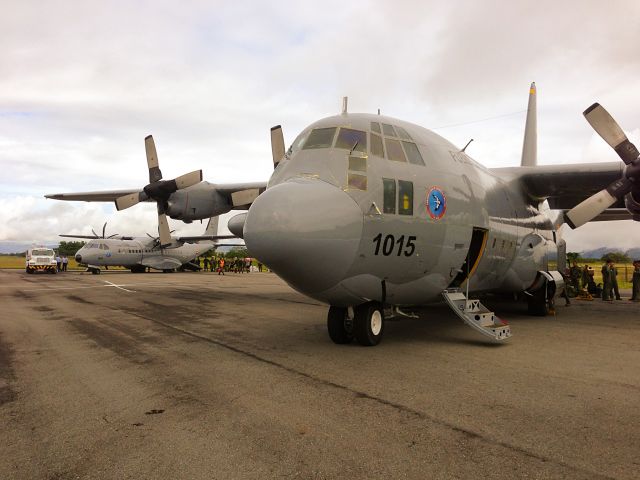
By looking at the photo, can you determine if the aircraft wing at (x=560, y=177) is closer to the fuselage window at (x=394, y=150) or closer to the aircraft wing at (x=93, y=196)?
the fuselage window at (x=394, y=150)

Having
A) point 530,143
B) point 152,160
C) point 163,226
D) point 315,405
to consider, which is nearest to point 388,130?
point 315,405

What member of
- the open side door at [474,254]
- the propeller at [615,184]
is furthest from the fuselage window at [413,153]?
the propeller at [615,184]

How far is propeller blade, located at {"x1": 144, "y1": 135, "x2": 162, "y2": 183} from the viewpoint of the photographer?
62.8ft

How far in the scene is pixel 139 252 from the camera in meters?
40.8

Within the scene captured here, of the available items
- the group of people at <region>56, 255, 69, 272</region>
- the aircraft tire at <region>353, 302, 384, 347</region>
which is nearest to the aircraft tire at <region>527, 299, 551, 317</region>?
the aircraft tire at <region>353, 302, 384, 347</region>

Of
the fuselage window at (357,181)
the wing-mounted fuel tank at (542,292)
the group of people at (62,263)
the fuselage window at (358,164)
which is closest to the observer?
the fuselage window at (357,181)

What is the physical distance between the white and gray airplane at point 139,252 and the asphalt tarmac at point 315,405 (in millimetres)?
30441

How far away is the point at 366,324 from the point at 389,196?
210 cm

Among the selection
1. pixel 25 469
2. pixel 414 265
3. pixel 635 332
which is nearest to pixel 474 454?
pixel 25 469

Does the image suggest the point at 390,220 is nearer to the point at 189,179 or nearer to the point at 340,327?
the point at 340,327

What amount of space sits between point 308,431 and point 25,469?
2154 millimetres

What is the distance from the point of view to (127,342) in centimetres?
834

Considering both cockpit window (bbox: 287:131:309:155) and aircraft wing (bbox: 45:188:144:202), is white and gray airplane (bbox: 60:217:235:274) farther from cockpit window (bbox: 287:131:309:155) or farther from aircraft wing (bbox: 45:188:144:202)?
cockpit window (bbox: 287:131:309:155)

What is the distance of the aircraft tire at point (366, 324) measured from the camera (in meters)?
7.28
